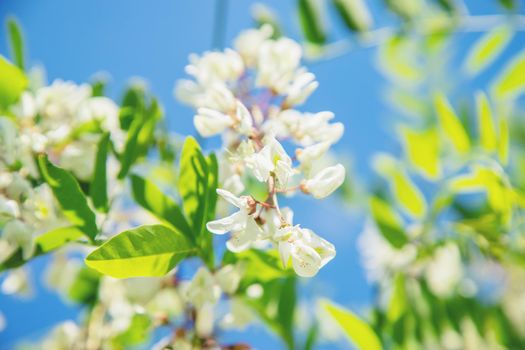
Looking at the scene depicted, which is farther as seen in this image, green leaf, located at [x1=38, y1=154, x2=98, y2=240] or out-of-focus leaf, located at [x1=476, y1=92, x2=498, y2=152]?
out-of-focus leaf, located at [x1=476, y1=92, x2=498, y2=152]

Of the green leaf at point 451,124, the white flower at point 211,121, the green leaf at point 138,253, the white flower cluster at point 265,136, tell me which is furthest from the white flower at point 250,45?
the green leaf at point 138,253

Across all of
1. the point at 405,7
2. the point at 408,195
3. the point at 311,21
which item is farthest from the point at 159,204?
the point at 405,7

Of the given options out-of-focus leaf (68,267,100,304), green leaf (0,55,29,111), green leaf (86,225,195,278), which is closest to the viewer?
green leaf (86,225,195,278)

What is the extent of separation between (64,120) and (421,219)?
0.74 metres

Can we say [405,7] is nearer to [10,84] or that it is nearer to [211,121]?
[211,121]

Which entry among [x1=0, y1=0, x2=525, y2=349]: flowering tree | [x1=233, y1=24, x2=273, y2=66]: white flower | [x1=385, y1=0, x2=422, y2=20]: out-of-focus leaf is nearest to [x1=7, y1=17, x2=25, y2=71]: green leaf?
[x1=0, y1=0, x2=525, y2=349]: flowering tree

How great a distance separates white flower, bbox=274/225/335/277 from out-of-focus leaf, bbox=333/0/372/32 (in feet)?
2.69

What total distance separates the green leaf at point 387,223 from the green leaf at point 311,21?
0.44 m

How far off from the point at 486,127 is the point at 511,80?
190 millimetres

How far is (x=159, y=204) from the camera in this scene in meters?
0.80

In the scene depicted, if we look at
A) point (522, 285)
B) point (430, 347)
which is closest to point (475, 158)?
point (430, 347)

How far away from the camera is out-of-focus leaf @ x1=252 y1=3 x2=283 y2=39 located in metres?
1.33

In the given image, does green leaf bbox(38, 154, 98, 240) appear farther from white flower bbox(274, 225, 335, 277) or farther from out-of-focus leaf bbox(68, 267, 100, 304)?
out-of-focus leaf bbox(68, 267, 100, 304)

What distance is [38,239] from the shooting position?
0.77 metres
